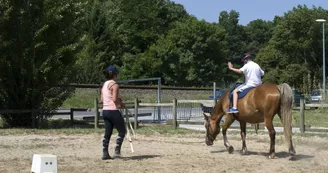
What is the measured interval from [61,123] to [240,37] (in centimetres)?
10082

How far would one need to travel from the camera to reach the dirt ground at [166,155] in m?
10.00

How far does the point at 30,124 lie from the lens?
2191 cm

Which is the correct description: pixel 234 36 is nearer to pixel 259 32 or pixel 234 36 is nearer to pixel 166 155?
pixel 259 32

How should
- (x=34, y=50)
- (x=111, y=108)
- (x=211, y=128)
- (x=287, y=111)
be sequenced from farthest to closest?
(x=34, y=50)
(x=211, y=128)
(x=287, y=111)
(x=111, y=108)

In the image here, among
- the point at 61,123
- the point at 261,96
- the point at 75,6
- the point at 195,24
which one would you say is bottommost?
the point at 61,123

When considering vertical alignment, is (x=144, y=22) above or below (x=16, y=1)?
above

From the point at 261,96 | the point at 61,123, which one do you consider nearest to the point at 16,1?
the point at 61,123

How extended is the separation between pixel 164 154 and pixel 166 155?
0.20 m

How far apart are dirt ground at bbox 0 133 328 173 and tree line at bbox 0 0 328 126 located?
5.17 m

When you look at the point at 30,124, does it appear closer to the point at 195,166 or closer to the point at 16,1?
the point at 16,1

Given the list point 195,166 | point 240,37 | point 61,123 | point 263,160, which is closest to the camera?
point 195,166

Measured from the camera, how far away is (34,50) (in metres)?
20.8

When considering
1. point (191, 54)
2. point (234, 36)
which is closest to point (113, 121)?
point (191, 54)

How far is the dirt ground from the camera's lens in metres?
10.00
